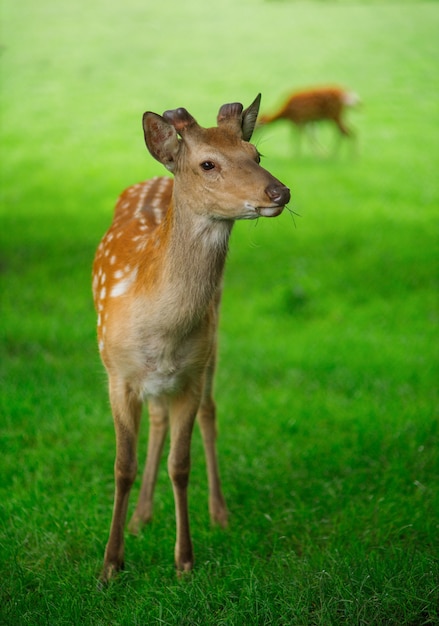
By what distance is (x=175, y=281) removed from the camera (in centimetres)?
345

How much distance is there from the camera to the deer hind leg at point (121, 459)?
3.79 m

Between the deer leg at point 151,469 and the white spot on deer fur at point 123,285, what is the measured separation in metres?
0.76

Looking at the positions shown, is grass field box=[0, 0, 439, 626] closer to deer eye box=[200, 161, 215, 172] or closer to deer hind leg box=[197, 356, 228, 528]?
deer hind leg box=[197, 356, 228, 528]

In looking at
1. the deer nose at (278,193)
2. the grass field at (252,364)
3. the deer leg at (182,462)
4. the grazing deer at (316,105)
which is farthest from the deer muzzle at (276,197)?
the grazing deer at (316,105)

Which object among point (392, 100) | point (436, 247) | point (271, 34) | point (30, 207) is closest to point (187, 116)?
point (436, 247)

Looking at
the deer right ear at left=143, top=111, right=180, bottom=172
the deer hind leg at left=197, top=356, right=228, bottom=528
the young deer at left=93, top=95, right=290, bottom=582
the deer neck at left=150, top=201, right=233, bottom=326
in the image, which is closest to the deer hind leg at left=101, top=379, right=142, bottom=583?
the young deer at left=93, top=95, right=290, bottom=582

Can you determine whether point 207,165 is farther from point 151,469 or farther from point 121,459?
point 151,469

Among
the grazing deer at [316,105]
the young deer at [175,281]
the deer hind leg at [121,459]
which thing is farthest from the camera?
the grazing deer at [316,105]

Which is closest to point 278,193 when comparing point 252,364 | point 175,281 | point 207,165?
point 207,165

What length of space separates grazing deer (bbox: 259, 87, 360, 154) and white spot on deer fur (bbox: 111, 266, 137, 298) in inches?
368

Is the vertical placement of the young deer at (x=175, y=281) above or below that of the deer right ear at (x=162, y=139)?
below

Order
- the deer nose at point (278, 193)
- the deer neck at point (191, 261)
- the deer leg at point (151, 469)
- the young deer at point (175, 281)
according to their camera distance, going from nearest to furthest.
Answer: the deer nose at point (278, 193)
the young deer at point (175, 281)
the deer neck at point (191, 261)
the deer leg at point (151, 469)

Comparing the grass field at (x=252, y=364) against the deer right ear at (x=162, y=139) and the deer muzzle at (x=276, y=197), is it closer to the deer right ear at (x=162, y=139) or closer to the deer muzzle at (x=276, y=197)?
the deer muzzle at (x=276, y=197)

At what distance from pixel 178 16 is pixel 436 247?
9641 mm
